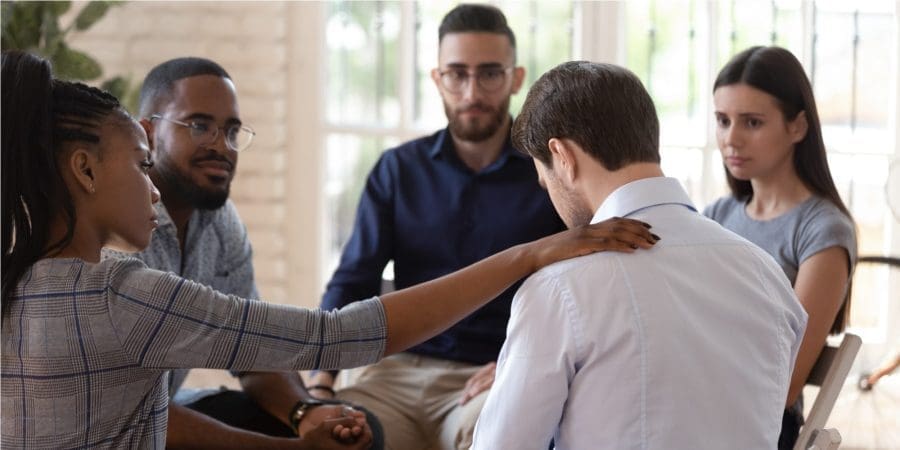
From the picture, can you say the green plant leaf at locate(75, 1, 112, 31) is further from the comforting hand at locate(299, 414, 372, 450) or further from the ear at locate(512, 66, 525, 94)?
the comforting hand at locate(299, 414, 372, 450)

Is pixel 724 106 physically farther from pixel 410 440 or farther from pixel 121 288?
pixel 121 288

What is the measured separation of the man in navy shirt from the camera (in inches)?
106

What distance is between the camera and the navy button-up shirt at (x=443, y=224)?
9.02 feet

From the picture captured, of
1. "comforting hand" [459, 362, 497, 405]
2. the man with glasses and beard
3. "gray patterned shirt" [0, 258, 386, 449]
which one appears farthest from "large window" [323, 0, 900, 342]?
"gray patterned shirt" [0, 258, 386, 449]

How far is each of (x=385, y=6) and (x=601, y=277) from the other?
9.34 ft

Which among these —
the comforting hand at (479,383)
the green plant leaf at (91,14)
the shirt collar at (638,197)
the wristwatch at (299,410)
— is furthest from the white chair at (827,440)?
the green plant leaf at (91,14)

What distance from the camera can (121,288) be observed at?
149 cm

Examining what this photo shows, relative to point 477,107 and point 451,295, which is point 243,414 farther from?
point 477,107

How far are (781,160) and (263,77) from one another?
2.20 m

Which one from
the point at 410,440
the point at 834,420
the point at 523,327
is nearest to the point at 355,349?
the point at 523,327

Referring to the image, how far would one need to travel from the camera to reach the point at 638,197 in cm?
152

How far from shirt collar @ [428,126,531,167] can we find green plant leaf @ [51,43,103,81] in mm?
1308

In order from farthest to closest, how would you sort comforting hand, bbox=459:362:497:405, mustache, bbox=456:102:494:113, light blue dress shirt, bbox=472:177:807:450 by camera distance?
mustache, bbox=456:102:494:113 → comforting hand, bbox=459:362:497:405 → light blue dress shirt, bbox=472:177:807:450

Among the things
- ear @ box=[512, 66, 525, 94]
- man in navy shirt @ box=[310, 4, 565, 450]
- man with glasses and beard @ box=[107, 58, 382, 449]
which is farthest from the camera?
ear @ box=[512, 66, 525, 94]
